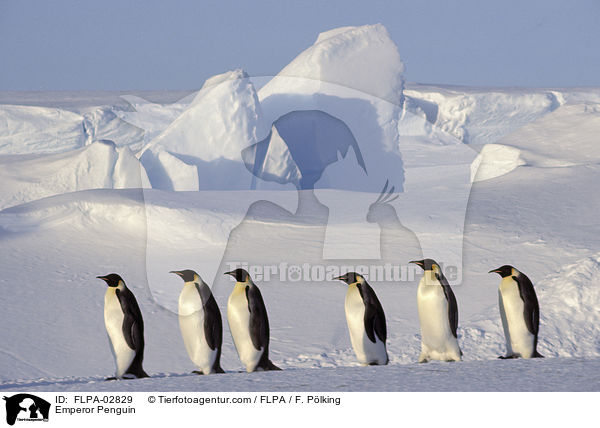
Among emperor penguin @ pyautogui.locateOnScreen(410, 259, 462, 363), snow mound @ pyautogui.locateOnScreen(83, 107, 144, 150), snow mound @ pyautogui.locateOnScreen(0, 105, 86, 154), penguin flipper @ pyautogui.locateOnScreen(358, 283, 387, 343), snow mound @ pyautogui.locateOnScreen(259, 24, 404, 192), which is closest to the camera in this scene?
penguin flipper @ pyautogui.locateOnScreen(358, 283, 387, 343)

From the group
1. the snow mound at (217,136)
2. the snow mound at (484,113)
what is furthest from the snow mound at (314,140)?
the snow mound at (484,113)

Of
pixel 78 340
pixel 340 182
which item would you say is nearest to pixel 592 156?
pixel 340 182

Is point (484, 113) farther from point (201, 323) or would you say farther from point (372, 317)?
point (201, 323)

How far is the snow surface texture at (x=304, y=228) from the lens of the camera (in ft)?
19.6

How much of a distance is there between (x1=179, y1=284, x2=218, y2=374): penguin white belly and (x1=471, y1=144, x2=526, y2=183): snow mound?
378 inches

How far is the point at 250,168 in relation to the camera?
1366 cm

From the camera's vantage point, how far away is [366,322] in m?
4.77

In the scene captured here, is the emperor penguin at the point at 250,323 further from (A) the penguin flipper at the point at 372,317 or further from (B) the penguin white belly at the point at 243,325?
(A) the penguin flipper at the point at 372,317

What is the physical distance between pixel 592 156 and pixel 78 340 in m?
10.7

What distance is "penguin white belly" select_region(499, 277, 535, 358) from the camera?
4.92m

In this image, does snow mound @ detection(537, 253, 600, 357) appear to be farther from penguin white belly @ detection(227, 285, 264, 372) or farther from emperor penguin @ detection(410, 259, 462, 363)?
penguin white belly @ detection(227, 285, 264, 372)

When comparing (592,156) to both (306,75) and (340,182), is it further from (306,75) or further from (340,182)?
(306,75)

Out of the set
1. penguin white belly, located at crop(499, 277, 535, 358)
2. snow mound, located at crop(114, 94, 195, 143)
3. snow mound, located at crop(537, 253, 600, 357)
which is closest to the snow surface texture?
snow mound, located at crop(537, 253, 600, 357)
